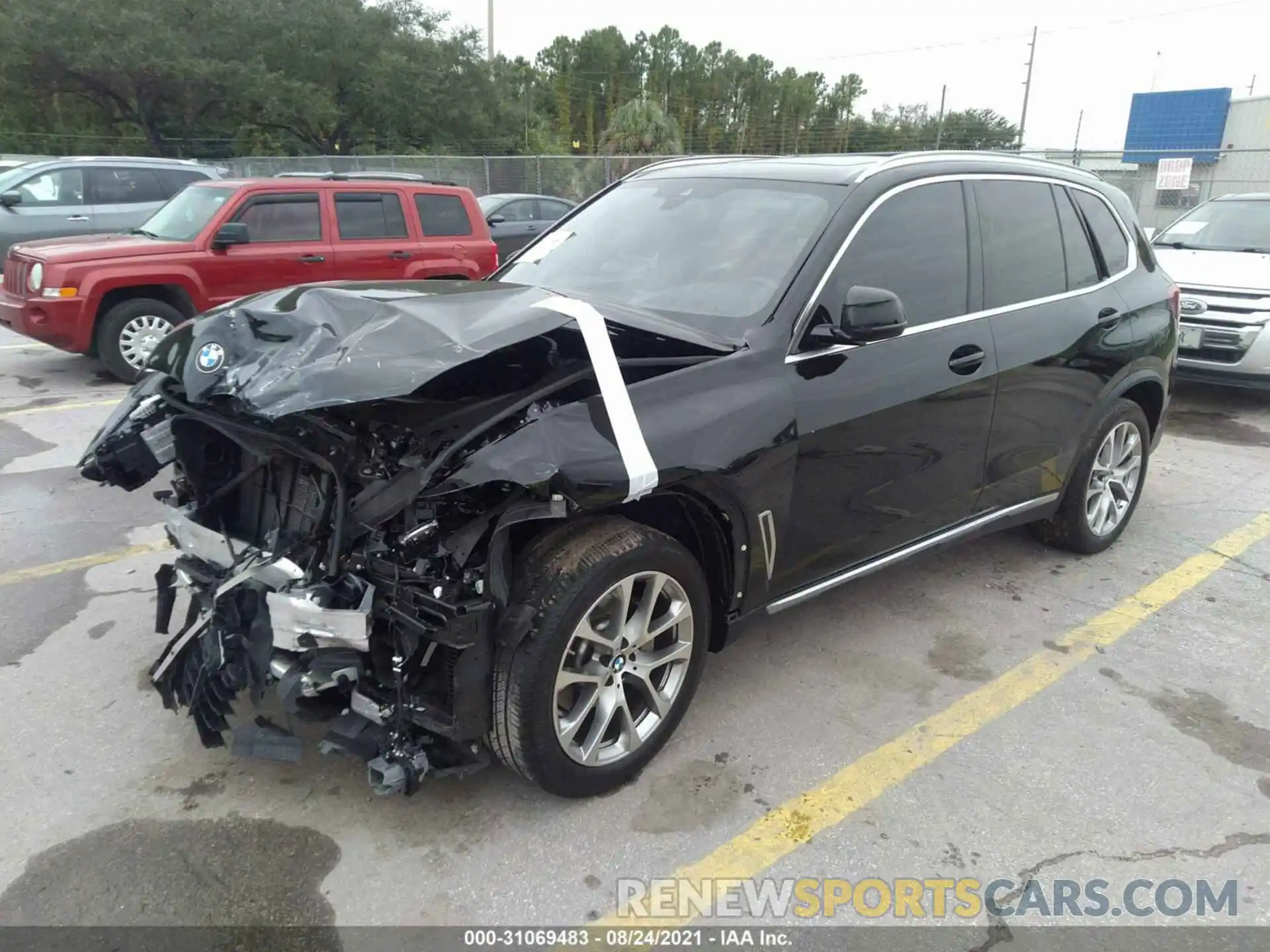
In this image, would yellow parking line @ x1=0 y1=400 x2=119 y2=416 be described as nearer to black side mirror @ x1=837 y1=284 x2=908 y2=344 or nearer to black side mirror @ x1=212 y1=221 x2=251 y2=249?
black side mirror @ x1=212 y1=221 x2=251 y2=249

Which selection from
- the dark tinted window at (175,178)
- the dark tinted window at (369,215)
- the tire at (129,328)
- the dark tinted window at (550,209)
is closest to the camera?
the tire at (129,328)

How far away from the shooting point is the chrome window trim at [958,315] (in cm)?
314

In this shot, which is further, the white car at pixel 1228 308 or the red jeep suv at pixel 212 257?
the red jeep suv at pixel 212 257

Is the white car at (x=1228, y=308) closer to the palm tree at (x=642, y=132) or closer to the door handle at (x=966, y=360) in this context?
the door handle at (x=966, y=360)

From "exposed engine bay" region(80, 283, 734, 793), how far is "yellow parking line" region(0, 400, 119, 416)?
17.9 feet

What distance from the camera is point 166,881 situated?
2508 mm

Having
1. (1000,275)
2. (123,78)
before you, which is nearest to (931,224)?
(1000,275)

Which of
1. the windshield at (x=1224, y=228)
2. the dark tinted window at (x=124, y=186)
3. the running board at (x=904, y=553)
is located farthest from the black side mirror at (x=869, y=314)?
the dark tinted window at (x=124, y=186)

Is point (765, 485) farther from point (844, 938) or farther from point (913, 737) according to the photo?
point (844, 938)

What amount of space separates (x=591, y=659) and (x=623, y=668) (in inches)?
4.7

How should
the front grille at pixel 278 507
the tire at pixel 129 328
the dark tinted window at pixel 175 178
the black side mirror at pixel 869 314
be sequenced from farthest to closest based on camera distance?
the dark tinted window at pixel 175 178, the tire at pixel 129 328, the black side mirror at pixel 869 314, the front grille at pixel 278 507

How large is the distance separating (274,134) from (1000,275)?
37808 mm

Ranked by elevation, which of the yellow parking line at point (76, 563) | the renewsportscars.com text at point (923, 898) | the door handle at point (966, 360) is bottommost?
the renewsportscars.com text at point (923, 898)

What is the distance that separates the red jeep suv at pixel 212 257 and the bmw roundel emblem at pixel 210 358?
5.51m
